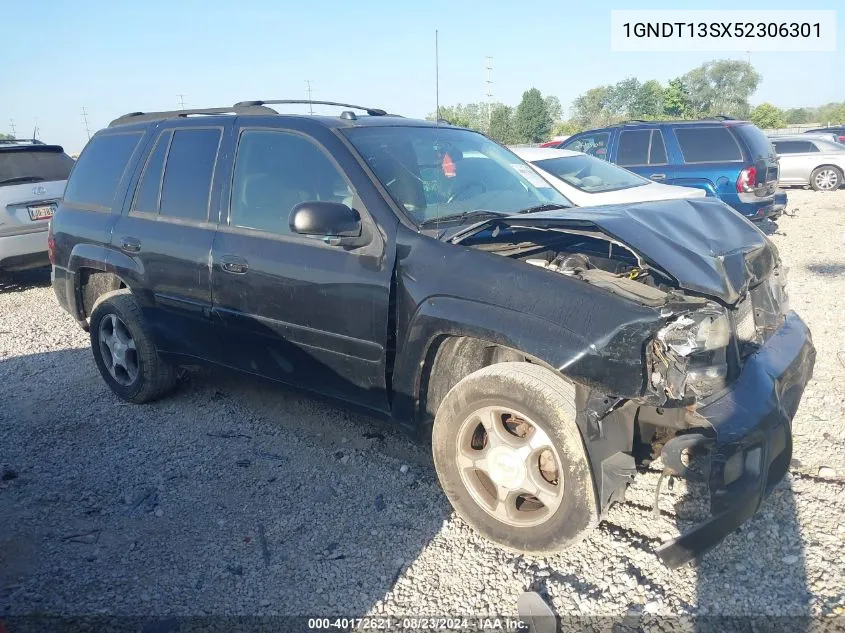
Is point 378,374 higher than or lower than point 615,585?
higher

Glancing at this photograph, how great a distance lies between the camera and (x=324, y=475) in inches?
143

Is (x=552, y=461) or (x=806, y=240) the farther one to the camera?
(x=806, y=240)

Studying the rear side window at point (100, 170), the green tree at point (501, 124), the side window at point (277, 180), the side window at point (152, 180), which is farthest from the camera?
the green tree at point (501, 124)

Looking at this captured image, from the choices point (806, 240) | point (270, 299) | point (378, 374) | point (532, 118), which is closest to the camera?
point (378, 374)

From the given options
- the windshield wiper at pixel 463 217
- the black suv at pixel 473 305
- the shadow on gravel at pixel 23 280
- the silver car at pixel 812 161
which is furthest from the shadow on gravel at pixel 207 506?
the silver car at pixel 812 161

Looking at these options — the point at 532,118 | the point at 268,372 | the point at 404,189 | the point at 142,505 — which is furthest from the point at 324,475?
the point at 532,118

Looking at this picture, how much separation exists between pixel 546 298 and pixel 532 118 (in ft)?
185

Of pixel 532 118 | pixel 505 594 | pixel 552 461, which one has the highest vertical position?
pixel 532 118

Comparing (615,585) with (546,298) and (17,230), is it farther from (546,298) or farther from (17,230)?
Result: (17,230)

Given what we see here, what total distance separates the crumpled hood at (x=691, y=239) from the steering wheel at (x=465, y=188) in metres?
0.48

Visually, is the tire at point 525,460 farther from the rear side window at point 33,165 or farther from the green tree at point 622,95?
the green tree at point 622,95

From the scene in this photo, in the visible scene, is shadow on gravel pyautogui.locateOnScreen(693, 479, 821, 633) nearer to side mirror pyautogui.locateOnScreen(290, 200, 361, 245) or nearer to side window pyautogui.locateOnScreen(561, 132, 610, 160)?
side mirror pyautogui.locateOnScreen(290, 200, 361, 245)

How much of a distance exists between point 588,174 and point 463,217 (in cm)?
490

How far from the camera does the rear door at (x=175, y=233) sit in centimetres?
394
